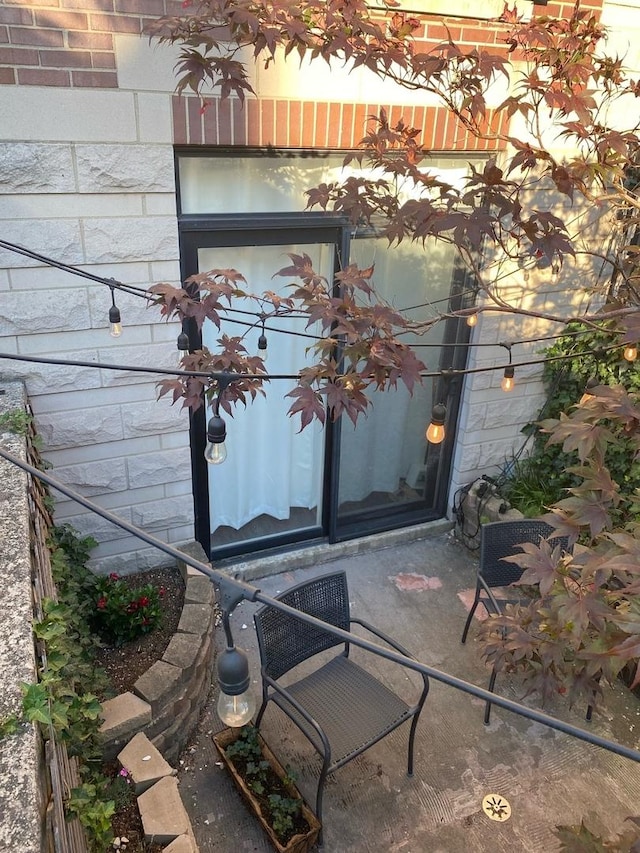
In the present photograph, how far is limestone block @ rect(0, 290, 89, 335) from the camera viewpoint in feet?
11.7

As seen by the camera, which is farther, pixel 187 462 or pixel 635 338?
pixel 187 462

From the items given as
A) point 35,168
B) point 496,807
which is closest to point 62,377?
point 35,168

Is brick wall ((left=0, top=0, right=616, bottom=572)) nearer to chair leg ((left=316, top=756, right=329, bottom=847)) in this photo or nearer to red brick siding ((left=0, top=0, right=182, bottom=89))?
red brick siding ((left=0, top=0, right=182, bottom=89))

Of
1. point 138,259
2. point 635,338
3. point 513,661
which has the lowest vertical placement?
point 513,661

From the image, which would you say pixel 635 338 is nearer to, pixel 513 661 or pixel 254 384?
pixel 254 384

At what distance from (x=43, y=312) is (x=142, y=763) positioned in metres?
2.39

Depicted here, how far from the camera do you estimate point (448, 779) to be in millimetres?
3535

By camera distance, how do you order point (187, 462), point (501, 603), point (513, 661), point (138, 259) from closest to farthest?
point (513, 661) < point (138, 259) < point (501, 603) < point (187, 462)

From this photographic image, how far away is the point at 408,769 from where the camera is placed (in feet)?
11.6

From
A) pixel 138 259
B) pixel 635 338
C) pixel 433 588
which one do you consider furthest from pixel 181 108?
pixel 433 588

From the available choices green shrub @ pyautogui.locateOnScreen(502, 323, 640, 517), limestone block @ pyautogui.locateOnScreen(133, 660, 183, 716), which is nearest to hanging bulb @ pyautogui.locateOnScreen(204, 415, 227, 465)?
limestone block @ pyautogui.locateOnScreen(133, 660, 183, 716)

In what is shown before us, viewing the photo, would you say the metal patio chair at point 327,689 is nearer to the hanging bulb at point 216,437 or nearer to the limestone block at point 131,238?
the hanging bulb at point 216,437

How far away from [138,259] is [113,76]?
91 centimetres

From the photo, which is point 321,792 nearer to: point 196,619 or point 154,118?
point 196,619
